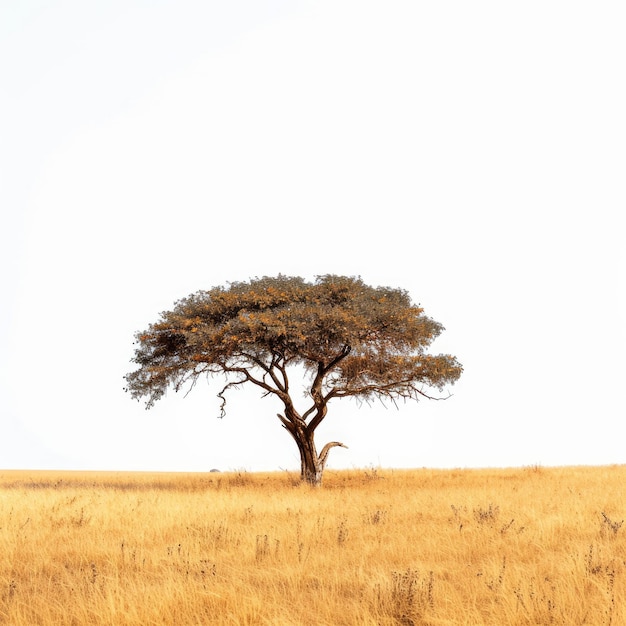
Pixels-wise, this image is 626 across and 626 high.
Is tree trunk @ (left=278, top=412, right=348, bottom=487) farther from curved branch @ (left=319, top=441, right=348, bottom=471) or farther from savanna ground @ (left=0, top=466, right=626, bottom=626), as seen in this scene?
savanna ground @ (left=0, top=466, right=626, bottom=626)

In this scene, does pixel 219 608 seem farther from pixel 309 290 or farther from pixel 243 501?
pixel 309 290

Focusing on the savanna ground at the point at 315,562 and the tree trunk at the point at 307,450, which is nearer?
the savanna ground at the point at 315,562

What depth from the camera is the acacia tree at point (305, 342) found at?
23406mm

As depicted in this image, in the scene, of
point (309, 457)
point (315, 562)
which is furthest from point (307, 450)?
point (315, 562)

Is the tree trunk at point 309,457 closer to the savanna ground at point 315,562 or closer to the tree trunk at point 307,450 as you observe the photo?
the tree trunk at point 307,450

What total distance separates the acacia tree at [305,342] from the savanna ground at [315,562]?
7073 millimetres

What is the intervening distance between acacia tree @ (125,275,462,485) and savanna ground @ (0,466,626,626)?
23.2 ft

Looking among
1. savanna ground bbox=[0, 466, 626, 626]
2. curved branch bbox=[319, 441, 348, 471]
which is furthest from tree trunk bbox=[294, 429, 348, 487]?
savanna ground bbox=[0, 466, 626, 626]

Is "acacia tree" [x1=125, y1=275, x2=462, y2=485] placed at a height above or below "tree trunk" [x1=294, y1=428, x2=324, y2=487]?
above

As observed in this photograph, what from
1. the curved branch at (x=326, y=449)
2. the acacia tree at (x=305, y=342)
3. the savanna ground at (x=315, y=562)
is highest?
the acacia tree at (x=305, y=342)

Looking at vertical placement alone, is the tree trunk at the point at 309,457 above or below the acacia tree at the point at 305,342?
below

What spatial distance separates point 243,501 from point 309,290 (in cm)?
976

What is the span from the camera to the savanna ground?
7160 millimetres

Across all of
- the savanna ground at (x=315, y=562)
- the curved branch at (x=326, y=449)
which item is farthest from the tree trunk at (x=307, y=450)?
the savanna ground at (x=315, y=562)
